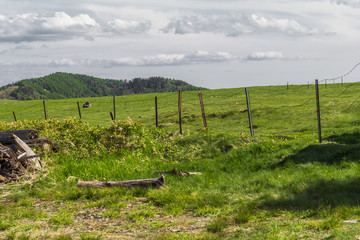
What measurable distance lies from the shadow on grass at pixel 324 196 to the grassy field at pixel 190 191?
0.08 ft

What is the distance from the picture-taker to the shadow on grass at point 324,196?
7.86 m

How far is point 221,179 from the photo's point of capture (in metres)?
10.8

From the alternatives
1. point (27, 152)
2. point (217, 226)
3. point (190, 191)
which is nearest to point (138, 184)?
→ point (190, 191)

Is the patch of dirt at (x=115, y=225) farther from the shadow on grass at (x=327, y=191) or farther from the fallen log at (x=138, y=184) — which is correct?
the shadow on grass at (x=327, y=191)

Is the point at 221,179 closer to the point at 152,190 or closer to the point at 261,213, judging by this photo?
the point at 152,190

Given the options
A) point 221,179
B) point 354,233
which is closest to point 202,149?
point 221,179

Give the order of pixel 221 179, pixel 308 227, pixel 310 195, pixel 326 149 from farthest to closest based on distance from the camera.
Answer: pixel 326 149
pixel 221 179
pixel 310 195
pixel 308 227

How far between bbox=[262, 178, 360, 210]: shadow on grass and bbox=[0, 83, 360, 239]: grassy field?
2 centimetres

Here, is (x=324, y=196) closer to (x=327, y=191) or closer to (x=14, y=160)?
(x=327, y=191)

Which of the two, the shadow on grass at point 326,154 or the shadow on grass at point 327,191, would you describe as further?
the shadow on grass at point 326,154

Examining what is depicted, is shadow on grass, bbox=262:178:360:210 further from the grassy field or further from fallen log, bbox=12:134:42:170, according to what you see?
fallen log, bbox=12:134:42:170

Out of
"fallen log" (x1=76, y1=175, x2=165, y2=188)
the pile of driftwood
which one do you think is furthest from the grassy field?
the pile of driftwood

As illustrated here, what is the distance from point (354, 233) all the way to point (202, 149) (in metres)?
9.10

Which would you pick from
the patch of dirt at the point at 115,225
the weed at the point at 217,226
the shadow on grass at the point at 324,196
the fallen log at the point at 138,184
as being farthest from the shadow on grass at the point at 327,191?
the fallen log at the point at 138,184
